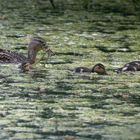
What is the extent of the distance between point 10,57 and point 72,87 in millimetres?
1638

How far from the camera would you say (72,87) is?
8422 millimetres

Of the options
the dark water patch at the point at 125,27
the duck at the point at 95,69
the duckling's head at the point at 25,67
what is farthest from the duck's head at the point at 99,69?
the dark water patch at the point at 125,27

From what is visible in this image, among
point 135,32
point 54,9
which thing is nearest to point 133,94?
point 135,32

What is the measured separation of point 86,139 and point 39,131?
17.1 inches

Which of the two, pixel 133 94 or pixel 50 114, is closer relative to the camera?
pixel 50 114

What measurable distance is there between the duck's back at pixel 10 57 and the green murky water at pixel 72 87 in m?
0.16

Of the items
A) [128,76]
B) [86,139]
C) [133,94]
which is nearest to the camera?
[86,139]

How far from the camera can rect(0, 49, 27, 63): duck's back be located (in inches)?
389

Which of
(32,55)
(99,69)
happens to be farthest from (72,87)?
(32,55)

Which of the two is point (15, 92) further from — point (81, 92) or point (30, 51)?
point (30, 51)

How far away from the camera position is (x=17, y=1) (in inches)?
717

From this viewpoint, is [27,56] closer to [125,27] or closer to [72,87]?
[72,87]

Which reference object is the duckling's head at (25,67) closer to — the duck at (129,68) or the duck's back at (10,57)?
the duck's back at (10,57)

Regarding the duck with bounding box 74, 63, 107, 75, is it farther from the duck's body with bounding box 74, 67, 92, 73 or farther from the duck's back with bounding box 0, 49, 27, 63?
the duck's back with bounding box 0, 49, 27, 63
